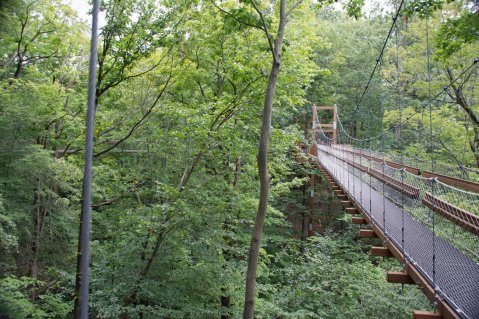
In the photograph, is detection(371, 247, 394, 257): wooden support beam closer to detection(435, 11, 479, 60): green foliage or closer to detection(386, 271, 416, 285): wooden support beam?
detection(386, 271, 416, 285): wooden support beam

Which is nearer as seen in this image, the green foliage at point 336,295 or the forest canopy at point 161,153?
the forest canopy at point 161,153

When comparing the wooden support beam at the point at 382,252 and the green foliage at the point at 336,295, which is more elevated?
the wooden support beam at the point at 382,252

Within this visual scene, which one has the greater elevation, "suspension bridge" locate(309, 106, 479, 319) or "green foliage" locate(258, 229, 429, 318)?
"suspension bridge" locate(309, 106, 479, 319)

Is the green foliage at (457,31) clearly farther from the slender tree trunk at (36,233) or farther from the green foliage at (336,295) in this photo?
the slender tree trunk at (36,233)

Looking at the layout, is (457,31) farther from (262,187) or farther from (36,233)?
(36,233)

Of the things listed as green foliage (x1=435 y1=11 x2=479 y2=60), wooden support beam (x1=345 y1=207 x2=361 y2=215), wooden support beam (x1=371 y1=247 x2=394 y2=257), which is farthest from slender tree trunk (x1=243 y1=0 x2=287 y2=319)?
wooden support beam (x1=345 y1=207 x2=361 y2=215)

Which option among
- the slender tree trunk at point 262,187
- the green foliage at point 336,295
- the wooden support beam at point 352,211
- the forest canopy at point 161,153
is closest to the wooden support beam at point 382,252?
the slender tree trunk at point 262,187

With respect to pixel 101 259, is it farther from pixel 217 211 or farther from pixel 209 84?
pixel 209 84

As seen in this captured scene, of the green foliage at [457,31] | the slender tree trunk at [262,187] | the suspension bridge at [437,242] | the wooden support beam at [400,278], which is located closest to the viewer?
the suspension bridge at [437,242]

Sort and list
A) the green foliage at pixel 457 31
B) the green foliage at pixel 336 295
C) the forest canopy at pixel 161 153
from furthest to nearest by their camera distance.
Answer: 1. the green foliage at pixel 336 295
2. the forest canopy at pixel 161 153
3. the green foliage at pixel 457 31

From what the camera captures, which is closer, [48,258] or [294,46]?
[294,46]

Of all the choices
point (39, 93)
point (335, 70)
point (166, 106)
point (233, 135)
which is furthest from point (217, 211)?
point (335, 70)

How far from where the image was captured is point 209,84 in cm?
734

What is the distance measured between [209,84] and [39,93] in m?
2.96
